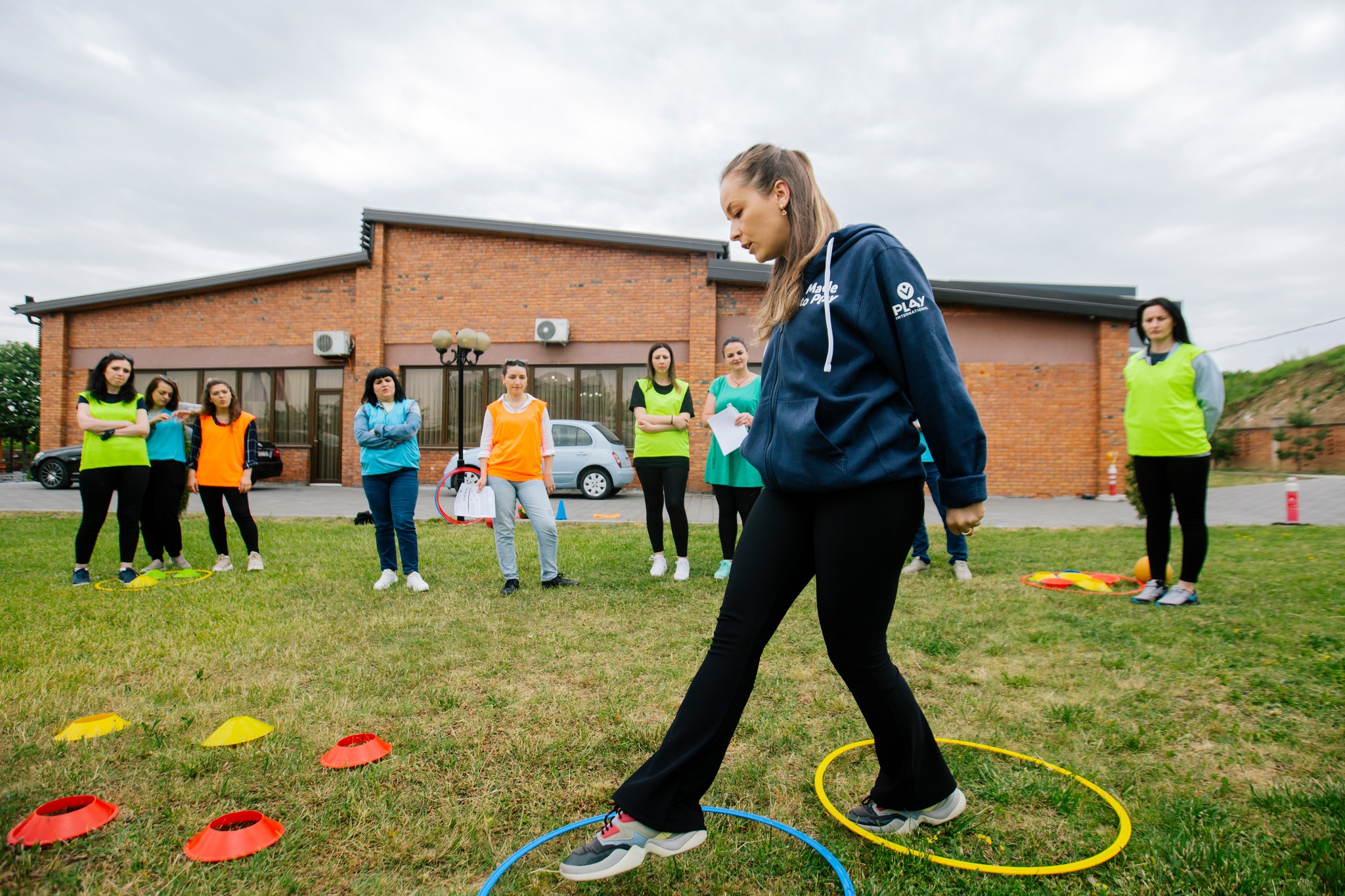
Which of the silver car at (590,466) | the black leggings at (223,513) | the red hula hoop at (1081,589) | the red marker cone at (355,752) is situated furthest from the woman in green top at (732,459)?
the silver car at (590,466)

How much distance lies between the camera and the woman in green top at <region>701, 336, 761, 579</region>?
5.48 m

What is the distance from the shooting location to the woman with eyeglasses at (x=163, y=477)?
6426 millimetres

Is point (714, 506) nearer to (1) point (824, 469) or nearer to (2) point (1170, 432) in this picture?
(2) point (1170, 432)

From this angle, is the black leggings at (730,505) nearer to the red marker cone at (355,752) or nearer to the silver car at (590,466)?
the red marker cone at (355,752)

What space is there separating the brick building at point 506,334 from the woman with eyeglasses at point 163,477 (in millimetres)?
10327

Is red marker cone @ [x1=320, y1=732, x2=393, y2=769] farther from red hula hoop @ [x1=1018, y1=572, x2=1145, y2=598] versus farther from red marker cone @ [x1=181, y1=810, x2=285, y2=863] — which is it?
red hula hoop @ [x1=1018, y1=572, x2=1145, y2=598]

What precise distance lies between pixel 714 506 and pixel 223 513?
315 inches

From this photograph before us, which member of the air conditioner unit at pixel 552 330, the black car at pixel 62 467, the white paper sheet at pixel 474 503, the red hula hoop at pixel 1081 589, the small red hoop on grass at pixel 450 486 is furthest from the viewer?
the air conditioner unit at pixel 552 330

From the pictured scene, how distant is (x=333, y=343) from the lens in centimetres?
1775

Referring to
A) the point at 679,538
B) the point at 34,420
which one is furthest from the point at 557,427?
the point at 34,420

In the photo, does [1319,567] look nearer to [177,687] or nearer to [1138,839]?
[1138,839]

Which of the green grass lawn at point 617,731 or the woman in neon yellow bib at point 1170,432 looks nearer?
the green grass lawn at point 617,731

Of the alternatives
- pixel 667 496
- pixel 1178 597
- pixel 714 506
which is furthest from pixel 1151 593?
pixel 714 506

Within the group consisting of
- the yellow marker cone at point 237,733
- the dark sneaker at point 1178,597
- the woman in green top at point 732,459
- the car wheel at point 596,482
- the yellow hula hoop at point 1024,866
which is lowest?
the yellow hula hoop at point 1024,866
